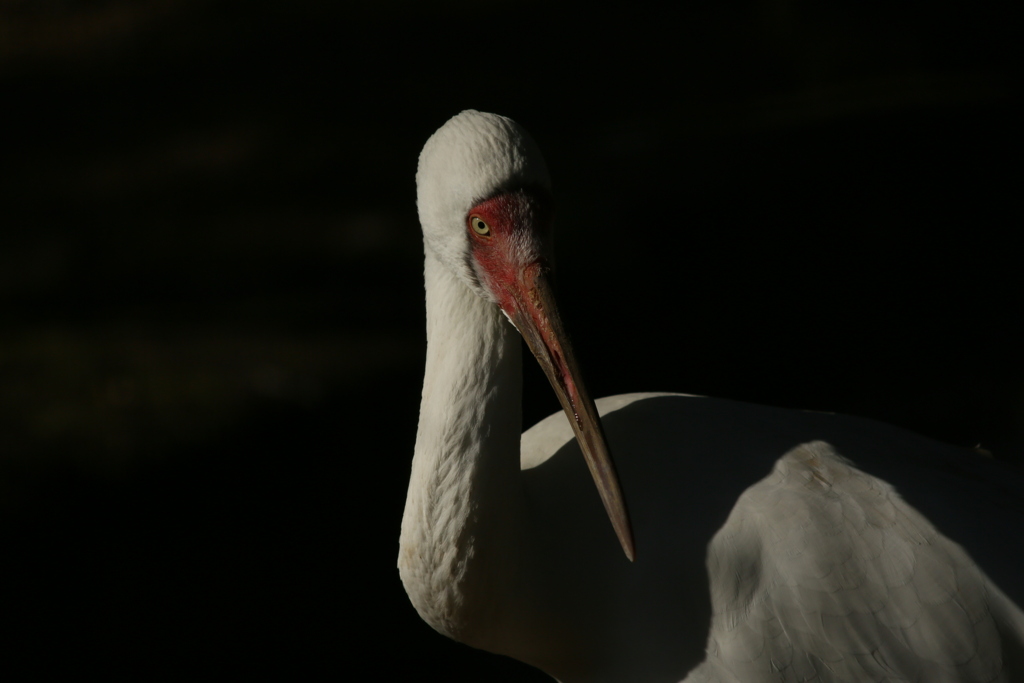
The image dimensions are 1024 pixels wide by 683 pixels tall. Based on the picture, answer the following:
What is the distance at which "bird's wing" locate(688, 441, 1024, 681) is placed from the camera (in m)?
1.30

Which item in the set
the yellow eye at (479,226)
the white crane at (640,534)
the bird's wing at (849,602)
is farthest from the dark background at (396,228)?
the yellow eye at (479,226)

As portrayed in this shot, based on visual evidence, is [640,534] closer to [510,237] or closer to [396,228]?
[510,237]

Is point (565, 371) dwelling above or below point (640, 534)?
above

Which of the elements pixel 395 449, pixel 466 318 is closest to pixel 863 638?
pixel 466 318

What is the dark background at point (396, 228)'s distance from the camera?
8.15ft

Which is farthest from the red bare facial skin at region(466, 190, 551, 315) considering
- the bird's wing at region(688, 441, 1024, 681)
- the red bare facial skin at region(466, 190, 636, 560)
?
the bird's wing at region(688, 441, 1024, 681)

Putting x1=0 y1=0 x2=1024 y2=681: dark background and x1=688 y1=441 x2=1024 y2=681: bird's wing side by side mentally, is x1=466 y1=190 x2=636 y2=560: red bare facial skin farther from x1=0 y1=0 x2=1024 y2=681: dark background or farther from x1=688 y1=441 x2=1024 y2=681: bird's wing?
x1=0 y1=0 x2=1024 y2=681: dark background

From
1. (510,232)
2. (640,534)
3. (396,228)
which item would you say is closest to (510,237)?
(510,232)

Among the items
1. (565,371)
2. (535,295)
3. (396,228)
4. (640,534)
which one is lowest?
(640,534)

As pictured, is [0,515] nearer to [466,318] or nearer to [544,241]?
[466,318]

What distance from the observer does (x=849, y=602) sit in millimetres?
1302

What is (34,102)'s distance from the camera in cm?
298

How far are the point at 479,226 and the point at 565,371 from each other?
0.67 feet

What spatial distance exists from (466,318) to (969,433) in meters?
1.78
